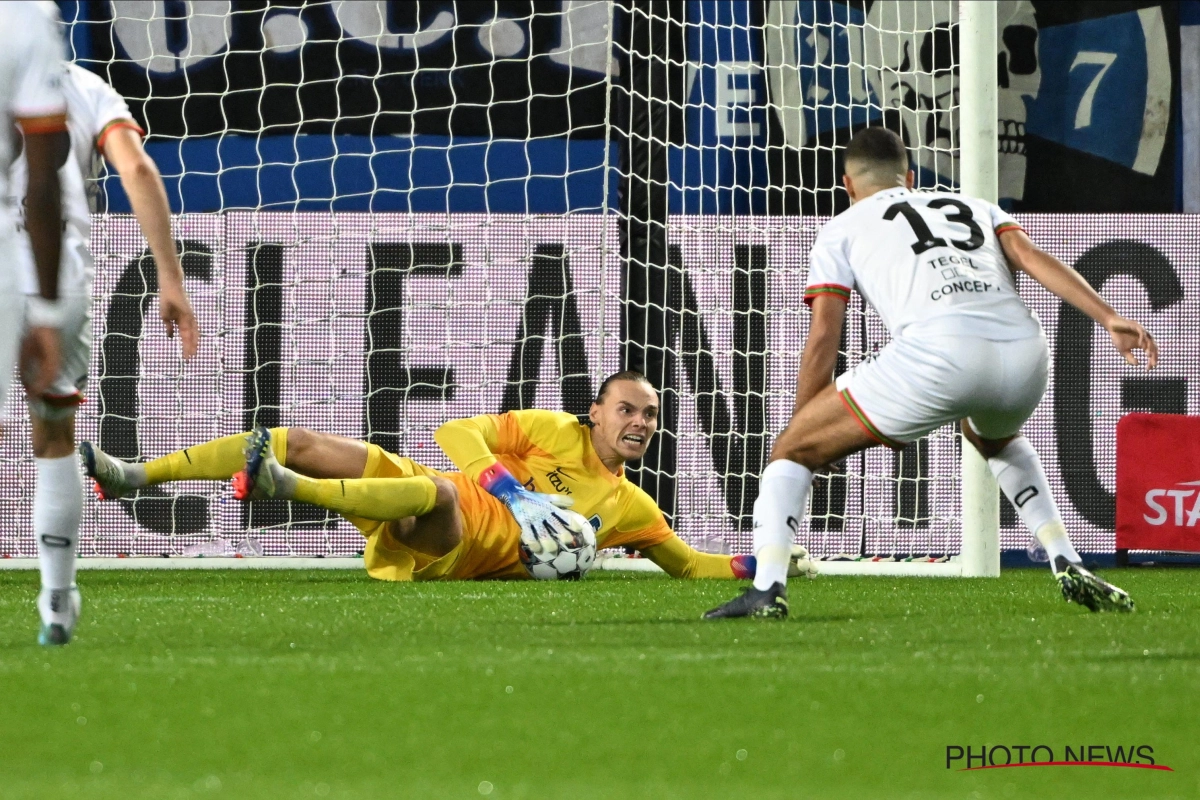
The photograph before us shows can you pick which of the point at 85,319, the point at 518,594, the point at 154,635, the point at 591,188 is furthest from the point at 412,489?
the point at 591,188

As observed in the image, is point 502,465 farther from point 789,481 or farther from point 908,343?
point 908,343

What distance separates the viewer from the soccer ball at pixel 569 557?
18.9 ft

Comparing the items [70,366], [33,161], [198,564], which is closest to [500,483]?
[198,564]

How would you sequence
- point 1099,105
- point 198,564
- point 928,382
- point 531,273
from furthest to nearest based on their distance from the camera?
point 1099,105
point 531,273
point 198,564
point 928,382

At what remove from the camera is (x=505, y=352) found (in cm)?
780

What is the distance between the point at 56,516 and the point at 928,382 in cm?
206

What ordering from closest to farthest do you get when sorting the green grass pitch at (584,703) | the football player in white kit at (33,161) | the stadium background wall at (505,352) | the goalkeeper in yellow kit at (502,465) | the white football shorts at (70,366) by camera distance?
the green grass pitch at (584,703) → the football player in white kit at (33,161) → the white football shorts at (70,366) → the goalkeeper in yellow kit at (502,465) → the stadium background wall at (505,352)

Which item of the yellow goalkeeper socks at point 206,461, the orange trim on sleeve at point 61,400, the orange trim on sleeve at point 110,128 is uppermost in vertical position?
the orange trim on sleeve at point 110,128

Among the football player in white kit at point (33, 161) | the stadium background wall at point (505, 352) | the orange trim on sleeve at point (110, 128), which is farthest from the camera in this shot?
the stadium background wall at point (505, 352)

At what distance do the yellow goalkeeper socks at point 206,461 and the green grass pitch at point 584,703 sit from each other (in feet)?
5.11

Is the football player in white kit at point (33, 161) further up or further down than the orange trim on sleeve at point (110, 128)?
further down

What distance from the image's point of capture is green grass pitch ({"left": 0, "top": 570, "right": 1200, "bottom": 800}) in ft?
6.95

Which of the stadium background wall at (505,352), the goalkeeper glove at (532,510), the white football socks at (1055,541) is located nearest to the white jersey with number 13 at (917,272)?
the white football socks at (1055,541)

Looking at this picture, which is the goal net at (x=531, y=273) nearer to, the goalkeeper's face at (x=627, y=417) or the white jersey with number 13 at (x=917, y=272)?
the goalkeeper's face at (x=627, y=417)
